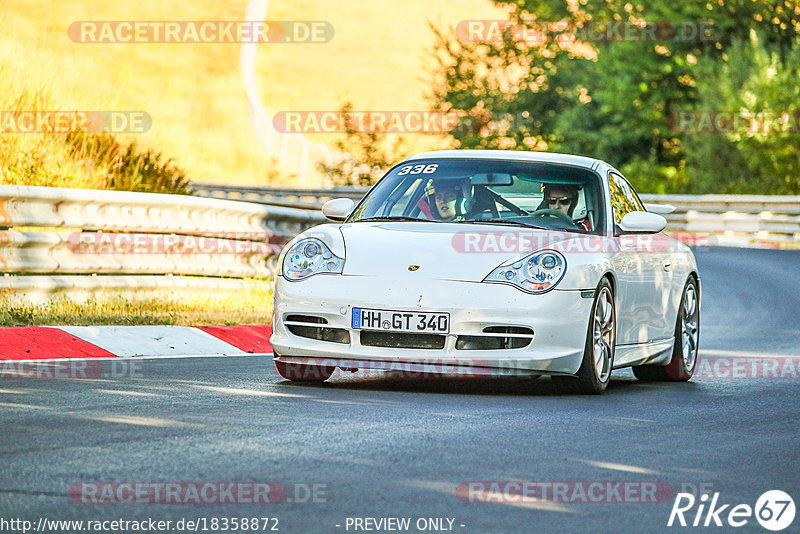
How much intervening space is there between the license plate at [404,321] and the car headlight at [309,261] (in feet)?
1.17

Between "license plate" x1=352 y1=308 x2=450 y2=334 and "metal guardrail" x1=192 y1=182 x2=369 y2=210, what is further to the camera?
"metal guardrail" x1=192 y1=182 x2=369 y2=210

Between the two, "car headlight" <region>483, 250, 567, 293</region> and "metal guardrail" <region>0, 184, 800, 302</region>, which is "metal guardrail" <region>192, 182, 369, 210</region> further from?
"car headlight" <region>483, 250, 567, 293</region>

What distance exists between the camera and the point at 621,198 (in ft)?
33.1

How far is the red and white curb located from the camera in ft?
30.7

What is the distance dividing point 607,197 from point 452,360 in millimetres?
2035

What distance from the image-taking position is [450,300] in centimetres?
810

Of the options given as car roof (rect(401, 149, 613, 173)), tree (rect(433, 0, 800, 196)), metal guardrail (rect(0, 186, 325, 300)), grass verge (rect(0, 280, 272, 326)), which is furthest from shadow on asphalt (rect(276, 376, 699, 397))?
tree (rect(433, 0, 800, 196))

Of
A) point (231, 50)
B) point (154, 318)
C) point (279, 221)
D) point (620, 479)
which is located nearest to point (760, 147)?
point (279, 221)

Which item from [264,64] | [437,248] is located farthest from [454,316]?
[264,64]

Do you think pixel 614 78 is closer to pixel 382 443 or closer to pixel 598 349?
pixel 598 349

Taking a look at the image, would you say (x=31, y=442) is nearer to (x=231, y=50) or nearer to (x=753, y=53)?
(x=753, y=53)

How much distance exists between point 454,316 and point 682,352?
298 cm

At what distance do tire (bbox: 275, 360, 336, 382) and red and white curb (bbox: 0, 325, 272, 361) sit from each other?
59.5 inches

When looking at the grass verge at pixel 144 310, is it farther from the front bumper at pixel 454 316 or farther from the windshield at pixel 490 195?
the front bumper at pixel 454 316
